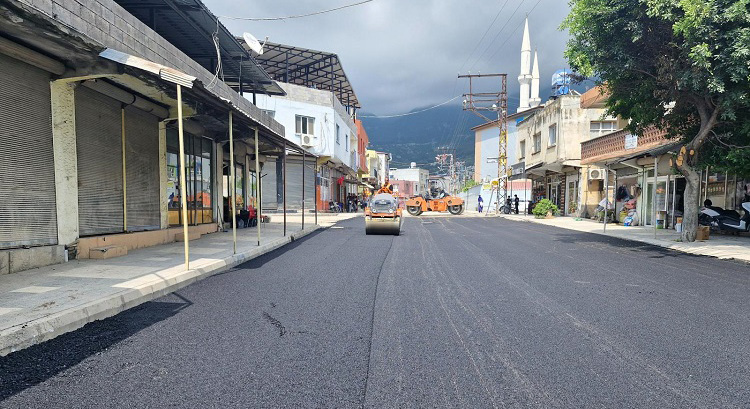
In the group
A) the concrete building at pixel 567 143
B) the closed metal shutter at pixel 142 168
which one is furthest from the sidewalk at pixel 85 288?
the concrete building at pixel 567 143

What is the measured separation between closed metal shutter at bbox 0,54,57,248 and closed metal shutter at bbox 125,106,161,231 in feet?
7.07

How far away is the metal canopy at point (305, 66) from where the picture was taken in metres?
26.1

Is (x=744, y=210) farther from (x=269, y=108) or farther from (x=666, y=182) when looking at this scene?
(x=269, y=108)

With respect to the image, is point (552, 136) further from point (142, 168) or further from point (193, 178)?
point (142, 168)

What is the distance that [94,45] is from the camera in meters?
5.36

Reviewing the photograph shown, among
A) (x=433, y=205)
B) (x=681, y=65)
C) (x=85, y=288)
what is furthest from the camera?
(x=433, y=205)

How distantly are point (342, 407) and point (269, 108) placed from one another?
84.4ft

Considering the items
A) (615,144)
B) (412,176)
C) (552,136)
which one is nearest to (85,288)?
(615,144)

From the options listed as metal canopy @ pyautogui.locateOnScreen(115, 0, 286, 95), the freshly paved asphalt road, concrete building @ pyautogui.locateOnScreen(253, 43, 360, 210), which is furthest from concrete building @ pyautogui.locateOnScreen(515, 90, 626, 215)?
the freshly paved asphalt road

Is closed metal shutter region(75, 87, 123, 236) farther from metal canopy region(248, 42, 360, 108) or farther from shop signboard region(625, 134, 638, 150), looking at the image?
shop signboard region(625, 134, 638, 150)

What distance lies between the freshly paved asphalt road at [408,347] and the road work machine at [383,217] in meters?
7.32

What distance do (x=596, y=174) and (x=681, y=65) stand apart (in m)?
13.4

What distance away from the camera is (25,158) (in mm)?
6145

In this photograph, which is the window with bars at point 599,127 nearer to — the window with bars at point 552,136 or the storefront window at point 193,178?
the window with bars at point 552,136
